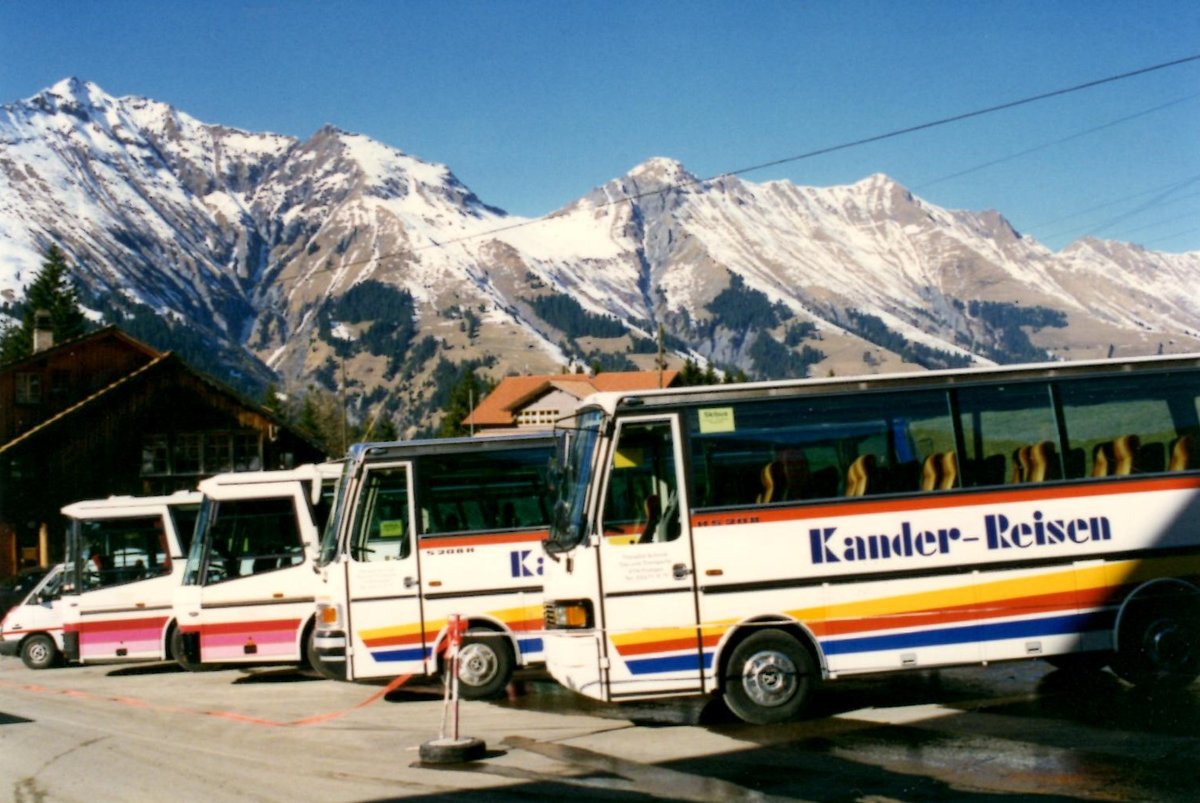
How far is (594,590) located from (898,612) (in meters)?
2.88

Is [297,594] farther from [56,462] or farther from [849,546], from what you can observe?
[56,462]

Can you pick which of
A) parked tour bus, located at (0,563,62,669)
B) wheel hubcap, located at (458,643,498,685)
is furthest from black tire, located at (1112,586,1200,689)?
parked tour bus, located at (0,563,62,669)

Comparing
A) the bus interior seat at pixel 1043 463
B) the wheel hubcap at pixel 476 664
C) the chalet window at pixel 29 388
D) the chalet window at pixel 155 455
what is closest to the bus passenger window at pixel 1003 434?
the bus interior seat at pixel 1043 463

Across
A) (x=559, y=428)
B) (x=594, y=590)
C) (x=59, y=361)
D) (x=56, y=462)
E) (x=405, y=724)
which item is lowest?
(x=405, y=724)

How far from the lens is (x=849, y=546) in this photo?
12.4 metres

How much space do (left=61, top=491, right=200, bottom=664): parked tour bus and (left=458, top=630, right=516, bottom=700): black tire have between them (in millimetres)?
7785

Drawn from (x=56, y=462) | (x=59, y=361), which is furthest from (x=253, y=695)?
(x=59, y=361)

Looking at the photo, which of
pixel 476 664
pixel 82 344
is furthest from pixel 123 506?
pixel 82 344

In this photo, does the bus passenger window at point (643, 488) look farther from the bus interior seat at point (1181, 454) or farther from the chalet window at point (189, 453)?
the chalet window at point (189, 453)

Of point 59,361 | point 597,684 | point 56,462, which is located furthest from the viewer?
point 59,361

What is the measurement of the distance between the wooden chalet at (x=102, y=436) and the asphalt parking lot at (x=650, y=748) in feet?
134

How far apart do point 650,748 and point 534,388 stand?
424 ft

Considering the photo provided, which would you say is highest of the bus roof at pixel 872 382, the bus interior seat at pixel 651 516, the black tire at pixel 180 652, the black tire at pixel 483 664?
the bus roof at pixel 872 382

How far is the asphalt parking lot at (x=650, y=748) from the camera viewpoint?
9.62m
